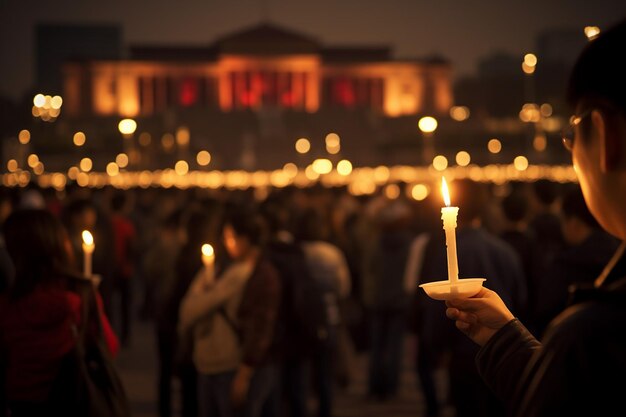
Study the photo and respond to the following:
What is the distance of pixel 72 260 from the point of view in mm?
4531

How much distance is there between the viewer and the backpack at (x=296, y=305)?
702cm

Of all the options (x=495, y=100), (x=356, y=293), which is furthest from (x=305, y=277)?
(x=495, y=100)

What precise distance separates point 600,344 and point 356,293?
10.1 m

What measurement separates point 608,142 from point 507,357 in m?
0.70

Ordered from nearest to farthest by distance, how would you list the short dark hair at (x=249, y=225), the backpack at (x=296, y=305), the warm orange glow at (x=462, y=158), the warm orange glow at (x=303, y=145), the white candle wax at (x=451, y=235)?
the white candle wax at (x=451, y=235) → the short dark hair at (x=249, y=225) → the backpack at (x=296, y=305) → the warm orange glow at (x=462, y=158) → the warm orange glow at (x=303, y=145)

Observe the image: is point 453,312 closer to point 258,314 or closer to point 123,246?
point 258,314

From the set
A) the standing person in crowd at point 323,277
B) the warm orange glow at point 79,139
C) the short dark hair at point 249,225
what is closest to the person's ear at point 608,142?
the short dark hair at point 249,225

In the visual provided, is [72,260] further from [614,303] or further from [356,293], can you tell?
[356,293]

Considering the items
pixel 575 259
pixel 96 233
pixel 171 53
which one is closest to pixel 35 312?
pixel 575 259


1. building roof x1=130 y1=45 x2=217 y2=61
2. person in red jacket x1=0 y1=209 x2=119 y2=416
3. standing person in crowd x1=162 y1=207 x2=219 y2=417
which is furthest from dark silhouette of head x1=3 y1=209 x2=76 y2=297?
building roof x1=130 y1=45 x2=217 y2=61

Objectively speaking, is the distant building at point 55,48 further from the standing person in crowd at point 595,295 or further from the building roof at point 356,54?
the standing person in crowd at point 595,295

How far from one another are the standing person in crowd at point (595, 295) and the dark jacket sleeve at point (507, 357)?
0.87 feet

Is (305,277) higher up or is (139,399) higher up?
(305,277)

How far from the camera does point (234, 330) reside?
6.12 meters
